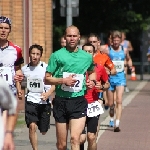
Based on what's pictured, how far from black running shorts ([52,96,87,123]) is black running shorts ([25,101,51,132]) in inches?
79.2

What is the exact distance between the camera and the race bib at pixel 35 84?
1222 centimetres

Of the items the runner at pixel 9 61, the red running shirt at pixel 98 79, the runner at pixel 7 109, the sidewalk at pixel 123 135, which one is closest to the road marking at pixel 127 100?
the sidewalk at pixel 123 135

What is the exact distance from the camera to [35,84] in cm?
1222

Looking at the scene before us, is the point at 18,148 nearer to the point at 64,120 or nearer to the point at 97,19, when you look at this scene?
the point at 64,120

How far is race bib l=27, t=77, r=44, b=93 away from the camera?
12.2 metres

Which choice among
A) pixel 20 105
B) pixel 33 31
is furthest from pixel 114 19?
pixel 20 105

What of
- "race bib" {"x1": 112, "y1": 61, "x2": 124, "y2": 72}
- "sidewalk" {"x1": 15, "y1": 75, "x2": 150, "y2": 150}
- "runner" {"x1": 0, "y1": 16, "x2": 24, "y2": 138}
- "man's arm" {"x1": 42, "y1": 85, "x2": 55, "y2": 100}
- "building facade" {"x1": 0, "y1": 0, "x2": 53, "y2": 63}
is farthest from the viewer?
"building facade" {"x1": 0, "y1": 0, "x2": 53, "y2": 63}

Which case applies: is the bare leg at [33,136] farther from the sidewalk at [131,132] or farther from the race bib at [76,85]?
the race bib at [76,85]

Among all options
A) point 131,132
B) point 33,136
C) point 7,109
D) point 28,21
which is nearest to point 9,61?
point 33,136

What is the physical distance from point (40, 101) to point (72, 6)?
7293 mm

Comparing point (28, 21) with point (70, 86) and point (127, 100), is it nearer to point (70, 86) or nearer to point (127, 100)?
point (127, 100)

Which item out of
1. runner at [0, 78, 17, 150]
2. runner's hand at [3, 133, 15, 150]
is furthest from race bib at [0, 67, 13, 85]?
runner's hand at [3, 133, 15, 150]

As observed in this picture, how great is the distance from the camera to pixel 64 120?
33.2ft

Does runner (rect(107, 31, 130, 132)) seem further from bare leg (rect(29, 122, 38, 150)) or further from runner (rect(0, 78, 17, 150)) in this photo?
runner (rect(0, 78, 17, 150))
